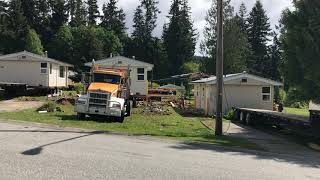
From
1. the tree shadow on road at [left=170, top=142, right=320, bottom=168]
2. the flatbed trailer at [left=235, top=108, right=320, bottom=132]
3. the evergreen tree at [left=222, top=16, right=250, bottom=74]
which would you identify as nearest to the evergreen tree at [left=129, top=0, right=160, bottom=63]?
the evergreen tree at [left=222, top=16, right=250, bottom=74]

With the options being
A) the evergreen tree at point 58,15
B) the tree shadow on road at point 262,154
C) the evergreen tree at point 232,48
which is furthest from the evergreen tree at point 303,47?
the evergreen tree at point 58,15

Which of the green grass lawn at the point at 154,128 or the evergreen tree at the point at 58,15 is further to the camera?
the evergreen tree at the point at 58,15

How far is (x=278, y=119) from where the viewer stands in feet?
100.0

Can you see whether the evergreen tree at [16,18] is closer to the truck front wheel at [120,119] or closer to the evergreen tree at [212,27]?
the evergreen tree at [212,27]

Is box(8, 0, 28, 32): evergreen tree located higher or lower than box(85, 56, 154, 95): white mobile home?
higher

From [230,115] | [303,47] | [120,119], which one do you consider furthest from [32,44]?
[303,47]

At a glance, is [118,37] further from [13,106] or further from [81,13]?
[13,106]

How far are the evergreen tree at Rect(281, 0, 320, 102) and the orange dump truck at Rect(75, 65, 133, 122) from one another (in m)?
9.29

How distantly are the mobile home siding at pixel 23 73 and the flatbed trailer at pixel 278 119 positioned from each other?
1910 centimetres

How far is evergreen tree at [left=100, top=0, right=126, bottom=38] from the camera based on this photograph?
124312 millimetres

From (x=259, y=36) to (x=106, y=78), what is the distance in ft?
293

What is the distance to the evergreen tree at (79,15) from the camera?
121 metres

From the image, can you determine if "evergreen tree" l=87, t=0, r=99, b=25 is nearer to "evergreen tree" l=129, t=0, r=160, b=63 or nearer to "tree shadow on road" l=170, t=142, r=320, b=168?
"evergreen tree" l=129, t=0, r=160, b=63

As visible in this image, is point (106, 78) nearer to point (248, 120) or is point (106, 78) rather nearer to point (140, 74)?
point (248, 120)
